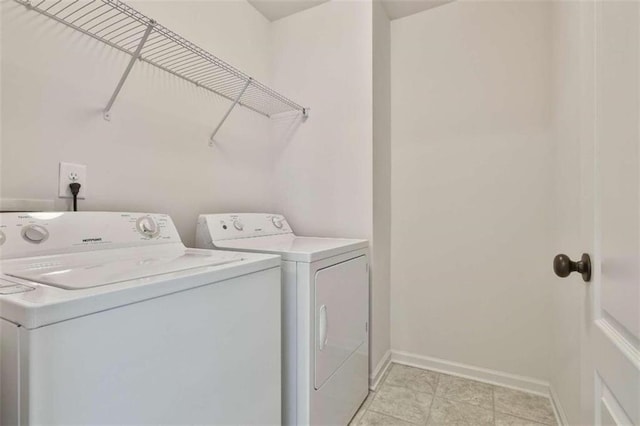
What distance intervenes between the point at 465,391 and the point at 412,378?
313 millimetres

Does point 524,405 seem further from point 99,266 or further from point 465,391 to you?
point 99,266

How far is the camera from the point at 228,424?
89 centimetres

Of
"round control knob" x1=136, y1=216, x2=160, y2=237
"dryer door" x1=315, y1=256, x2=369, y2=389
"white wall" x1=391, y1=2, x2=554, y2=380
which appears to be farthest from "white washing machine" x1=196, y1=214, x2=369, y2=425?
"white wall" x1=391, y1=2, x2=554, y2=380

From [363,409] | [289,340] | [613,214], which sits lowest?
[363,409]

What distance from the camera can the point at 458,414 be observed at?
163 centimetres

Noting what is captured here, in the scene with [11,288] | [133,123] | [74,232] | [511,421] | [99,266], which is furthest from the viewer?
[511,421]

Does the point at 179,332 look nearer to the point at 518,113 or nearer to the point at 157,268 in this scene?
the point at 157,268

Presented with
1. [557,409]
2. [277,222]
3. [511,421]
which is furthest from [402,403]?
[277,222]

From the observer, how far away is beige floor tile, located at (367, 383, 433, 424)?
5.33 ft

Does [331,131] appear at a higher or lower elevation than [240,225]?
higher

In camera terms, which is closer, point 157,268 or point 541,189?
point 157,268

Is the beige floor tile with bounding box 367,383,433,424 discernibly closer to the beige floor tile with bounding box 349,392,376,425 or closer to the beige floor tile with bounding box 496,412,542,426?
the beige floor tile with bounding box 349,392,376,425

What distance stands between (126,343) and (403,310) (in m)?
1.91

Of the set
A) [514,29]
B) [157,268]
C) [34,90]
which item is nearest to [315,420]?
[157,268]
